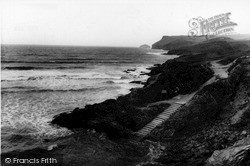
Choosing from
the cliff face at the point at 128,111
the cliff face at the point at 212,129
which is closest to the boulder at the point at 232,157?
the cliff face at the point at 212,129

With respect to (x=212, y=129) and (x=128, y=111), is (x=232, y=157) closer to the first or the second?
(x=212, y=129)

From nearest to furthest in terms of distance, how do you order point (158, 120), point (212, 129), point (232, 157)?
point (232, 157) < point (212, 129) < point (158, 120)

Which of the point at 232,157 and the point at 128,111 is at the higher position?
the point at 128,111

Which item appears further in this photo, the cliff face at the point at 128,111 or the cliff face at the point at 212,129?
the cliff face at the point at 128,111

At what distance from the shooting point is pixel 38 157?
17.3m

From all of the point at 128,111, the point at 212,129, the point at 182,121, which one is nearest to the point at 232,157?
the point at 212,129

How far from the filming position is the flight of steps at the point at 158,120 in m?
20.8

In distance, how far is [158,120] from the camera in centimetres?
2209

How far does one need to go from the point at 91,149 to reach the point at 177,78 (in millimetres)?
14558

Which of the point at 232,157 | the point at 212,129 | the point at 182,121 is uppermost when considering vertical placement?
the point at 232,157

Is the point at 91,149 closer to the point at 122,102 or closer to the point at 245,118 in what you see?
the point at 122,102

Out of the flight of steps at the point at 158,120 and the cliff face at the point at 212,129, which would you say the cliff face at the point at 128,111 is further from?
the cliff face at the point at 212,129

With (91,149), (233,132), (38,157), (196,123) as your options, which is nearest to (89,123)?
(91,149)

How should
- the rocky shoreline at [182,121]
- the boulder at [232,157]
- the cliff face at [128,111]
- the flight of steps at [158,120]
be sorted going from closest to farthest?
the boulder at [232,157] < the rocky shoreline at [182,121] < the flight of steps at [158,120] < the cliff face at [128,111]
